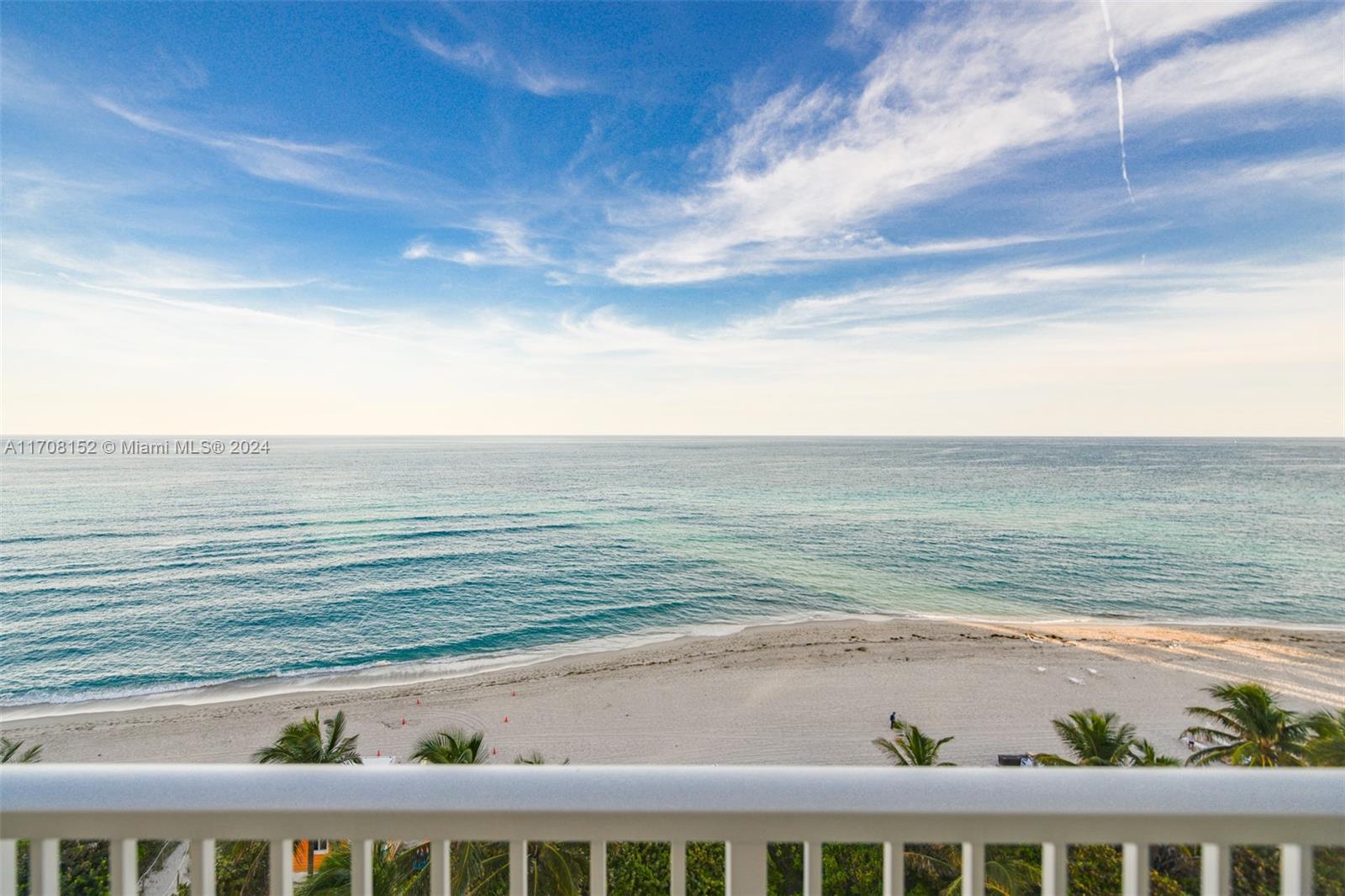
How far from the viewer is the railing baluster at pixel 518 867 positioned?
0.52 metres

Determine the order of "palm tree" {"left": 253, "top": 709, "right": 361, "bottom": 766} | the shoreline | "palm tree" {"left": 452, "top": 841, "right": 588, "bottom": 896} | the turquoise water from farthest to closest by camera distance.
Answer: the turquoise water, the shoreline, "palm tree" {"left": 253, "top": 709, "right": 361, "bottom": 766}, "palm tree" {"left": 452, "top": 841, "right": 588, "bottom": 896}

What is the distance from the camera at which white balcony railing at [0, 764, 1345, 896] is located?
50cm

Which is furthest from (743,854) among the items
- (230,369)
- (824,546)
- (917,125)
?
(824,546)

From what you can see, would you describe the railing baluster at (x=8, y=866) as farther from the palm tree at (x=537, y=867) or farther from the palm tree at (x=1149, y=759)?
the palm tree at (x=1149, y=759)

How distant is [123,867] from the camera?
509 millimetres

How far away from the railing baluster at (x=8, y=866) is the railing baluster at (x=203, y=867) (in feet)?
0.60

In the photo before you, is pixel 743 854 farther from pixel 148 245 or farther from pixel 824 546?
pixel 824 546

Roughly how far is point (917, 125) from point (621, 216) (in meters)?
3.60

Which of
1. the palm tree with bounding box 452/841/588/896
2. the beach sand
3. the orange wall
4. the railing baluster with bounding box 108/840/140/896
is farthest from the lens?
the beach sand

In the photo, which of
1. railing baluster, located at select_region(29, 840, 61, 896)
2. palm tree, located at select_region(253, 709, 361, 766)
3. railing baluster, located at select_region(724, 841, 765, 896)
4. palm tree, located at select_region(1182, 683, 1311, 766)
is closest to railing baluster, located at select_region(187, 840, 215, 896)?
railing baluster, located at select_region(29, 840, 61, 896)

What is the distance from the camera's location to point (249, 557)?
12.6 metres

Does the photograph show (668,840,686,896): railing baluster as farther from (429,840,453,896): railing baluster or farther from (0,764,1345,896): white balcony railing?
(429,840,453,896): railing baluster

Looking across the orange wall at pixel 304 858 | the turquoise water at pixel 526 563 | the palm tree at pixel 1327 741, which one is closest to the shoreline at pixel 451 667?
the turquoise water at pixel 526 563

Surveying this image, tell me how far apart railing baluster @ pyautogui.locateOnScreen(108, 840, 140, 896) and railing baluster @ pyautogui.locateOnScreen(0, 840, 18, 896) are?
0.40 feet
